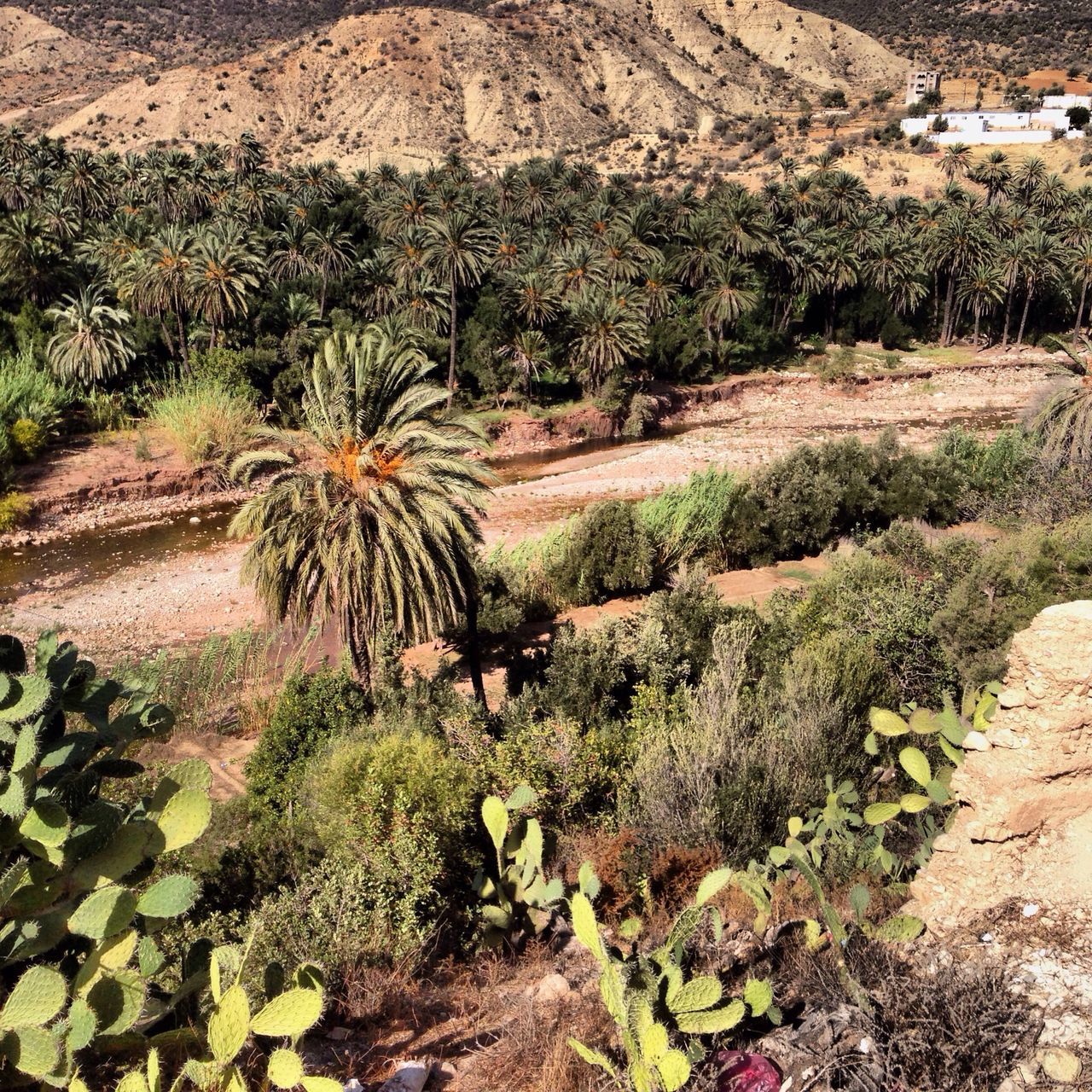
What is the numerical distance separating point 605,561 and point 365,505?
8863mm

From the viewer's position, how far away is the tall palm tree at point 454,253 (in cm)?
3788

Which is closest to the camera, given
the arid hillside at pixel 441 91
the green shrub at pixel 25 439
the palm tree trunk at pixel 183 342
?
the green shrub at pixel 25 439

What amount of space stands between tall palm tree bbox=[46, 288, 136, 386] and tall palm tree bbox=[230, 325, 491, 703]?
25512mm

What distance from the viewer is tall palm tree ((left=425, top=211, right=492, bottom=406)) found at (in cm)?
3788

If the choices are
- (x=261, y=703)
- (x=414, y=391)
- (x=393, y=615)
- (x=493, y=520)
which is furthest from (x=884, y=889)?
(x=493, y=520)

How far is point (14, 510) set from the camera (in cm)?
2698

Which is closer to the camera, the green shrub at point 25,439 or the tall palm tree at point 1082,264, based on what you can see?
the green shrub at point 25,439

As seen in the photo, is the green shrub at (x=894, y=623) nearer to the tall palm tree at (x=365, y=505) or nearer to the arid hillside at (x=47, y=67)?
the tall palm tree at (x=365, y=505)

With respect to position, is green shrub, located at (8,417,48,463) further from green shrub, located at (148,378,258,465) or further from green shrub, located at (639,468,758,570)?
green shrub, located at (639,468,758,570)

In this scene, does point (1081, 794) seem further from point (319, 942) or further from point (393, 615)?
point (393, 615)

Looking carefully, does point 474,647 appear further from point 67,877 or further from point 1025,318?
point 1025,318

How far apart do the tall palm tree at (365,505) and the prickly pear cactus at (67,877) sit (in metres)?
6.86

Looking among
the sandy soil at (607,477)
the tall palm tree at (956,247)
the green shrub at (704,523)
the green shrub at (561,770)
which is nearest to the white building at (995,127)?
the tall palm tree at (956,247)

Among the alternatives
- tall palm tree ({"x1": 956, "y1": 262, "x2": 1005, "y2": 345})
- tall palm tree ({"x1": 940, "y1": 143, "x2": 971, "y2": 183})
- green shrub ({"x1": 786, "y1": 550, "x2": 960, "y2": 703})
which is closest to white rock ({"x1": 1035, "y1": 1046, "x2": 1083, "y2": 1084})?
green shrub ({"x1": 786, "y1": 550, "x2": 960, "y2": 703})
